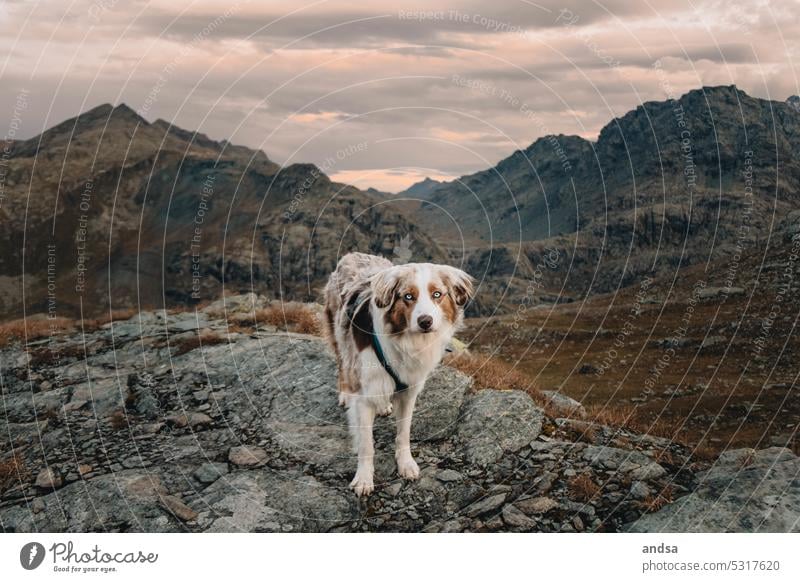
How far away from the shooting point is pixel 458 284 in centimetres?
898

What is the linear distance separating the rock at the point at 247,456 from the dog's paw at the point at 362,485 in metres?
1.94

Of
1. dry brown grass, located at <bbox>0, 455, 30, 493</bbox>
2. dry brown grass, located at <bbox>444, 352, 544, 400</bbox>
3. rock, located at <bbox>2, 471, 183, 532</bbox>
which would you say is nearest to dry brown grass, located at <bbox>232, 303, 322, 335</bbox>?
dry brown grass, located at <bbox>444, 352, 544, 400</bbox>

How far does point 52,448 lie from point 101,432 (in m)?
0.86

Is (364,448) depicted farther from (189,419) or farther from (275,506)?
(189,419)

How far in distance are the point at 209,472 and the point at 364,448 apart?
111 inches

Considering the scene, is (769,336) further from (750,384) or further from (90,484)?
(90,484)

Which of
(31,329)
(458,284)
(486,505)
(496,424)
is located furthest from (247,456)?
(31,329)

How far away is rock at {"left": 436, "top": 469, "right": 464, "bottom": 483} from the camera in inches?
382

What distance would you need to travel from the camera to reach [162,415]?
12.4 meters

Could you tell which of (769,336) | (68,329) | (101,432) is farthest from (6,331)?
(769,336)

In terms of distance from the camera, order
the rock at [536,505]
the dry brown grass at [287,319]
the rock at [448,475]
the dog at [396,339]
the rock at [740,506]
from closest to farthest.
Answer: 1. the dog at [396,339]
2. the rock at [740,506]
3. the rock at [536,505]
4. the rock at [448,475]
5. the dry brown grass at [287,319]

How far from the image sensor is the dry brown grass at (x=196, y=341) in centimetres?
1578

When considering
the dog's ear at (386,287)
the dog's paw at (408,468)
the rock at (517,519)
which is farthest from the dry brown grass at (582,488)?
the dog's ear at (386,287)

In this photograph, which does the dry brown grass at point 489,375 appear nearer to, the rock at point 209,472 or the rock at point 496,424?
the rock at point 496,424
